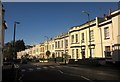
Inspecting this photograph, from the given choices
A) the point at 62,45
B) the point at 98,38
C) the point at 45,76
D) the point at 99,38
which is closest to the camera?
the point at 45,76

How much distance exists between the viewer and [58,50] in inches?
→ 3627

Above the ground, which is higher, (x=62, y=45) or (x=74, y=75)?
(x=62, y=45)

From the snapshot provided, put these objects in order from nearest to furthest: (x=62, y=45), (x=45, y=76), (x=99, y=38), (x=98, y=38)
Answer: (x=45, y=76)
(x=99, y=38)
(x=98, y=38)
(x=62, y=45)

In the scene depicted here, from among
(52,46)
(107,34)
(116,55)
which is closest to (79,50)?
(107,34)

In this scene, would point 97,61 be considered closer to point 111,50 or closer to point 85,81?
point 111,50

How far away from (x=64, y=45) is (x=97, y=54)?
28.9 meters

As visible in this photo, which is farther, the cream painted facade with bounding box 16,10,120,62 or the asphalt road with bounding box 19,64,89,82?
the cream painted facade with bounding box 16,10,120,62

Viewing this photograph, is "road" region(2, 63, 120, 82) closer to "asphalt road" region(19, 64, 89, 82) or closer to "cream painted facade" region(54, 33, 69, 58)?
"asphalt road" region(19, 64, 89, 82)

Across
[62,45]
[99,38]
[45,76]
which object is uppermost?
[62,45]

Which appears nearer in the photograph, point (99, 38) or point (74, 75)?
point (74, 75)

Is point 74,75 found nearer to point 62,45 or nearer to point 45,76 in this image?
point 45,76

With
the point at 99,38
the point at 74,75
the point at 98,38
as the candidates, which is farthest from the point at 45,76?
the point at 98,38

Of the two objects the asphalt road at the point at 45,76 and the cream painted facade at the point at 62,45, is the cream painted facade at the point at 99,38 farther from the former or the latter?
the asphalt road at the point at 45,76

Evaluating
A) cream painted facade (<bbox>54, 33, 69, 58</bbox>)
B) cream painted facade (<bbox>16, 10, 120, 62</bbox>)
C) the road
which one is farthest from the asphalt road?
cream painted facade (<bbox>54, 33, 69, 58</bbox>)
